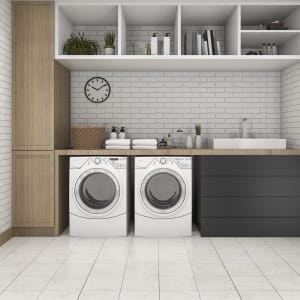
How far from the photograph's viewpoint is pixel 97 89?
5953mm

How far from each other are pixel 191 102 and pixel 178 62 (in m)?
0.81

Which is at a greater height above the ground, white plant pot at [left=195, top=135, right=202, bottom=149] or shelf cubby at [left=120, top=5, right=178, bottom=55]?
shelf cubby at [left=120, top=5, right=178, bottom=55]

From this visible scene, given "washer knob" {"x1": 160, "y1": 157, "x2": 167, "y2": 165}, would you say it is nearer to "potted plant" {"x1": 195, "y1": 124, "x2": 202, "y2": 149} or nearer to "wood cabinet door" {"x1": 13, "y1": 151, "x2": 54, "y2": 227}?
"potted plant" {"x1": 195, "y1": 124, "x2": 202, "y2": 149}

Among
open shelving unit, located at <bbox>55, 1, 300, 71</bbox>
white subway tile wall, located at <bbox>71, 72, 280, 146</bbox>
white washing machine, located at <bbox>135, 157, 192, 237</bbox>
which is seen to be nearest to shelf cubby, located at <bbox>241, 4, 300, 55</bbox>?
open shelving unit, located at <bbox>55, 1, 300, 71</bbox>

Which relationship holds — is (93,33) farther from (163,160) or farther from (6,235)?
(6,235)

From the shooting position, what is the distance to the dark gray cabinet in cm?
500

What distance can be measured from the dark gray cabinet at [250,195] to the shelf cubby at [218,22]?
4.10 ft

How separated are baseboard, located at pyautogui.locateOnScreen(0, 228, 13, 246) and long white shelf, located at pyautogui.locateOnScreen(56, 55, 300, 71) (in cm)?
189

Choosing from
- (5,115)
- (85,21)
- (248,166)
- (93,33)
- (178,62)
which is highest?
(85,21)

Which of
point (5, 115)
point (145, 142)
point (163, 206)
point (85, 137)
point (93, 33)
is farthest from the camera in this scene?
point (93, 33)

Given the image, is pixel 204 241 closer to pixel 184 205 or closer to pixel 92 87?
pixel 184 205

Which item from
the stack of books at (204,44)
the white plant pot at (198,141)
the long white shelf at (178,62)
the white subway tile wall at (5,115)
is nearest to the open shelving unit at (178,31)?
the long white shelf at (178,62)

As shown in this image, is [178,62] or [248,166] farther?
[178,62]

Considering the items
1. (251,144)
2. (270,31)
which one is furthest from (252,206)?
(270,31)
